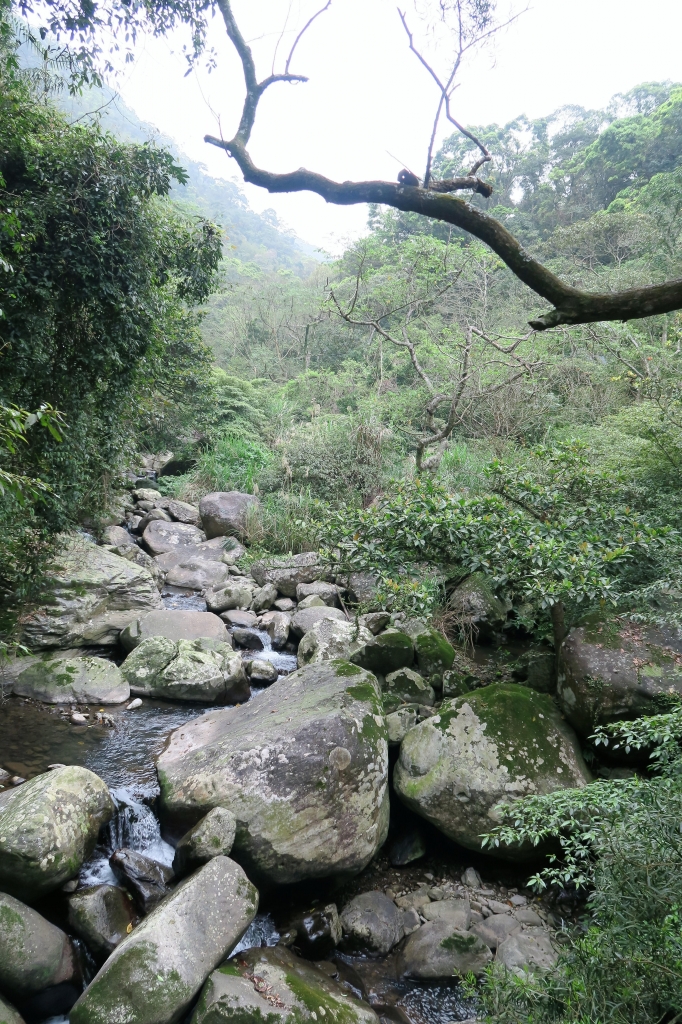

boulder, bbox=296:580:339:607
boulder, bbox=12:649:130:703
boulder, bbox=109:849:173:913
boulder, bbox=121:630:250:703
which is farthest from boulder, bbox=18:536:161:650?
boulder, bbox=109:849:173:913

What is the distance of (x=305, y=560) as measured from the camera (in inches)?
397

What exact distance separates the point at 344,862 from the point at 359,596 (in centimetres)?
508

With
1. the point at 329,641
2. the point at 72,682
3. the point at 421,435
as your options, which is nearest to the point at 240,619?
the point at 329,641

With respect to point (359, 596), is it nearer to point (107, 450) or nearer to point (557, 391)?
point (107, 450)

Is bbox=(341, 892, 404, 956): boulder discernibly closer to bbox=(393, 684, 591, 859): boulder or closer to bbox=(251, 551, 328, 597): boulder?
bbox=(393, 684, 591, 859): boulder

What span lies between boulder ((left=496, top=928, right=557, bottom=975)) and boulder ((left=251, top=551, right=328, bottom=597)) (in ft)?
19.5

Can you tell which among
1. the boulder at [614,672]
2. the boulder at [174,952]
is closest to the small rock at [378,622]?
Answer: the boulder at [614,672]

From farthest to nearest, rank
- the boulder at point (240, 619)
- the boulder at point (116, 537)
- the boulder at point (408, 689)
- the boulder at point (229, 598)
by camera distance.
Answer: the boulder at point (116, 537) < the boulder at point (229, 598) < the boulder at point (240, 619) < the boulder at point (408, 689)

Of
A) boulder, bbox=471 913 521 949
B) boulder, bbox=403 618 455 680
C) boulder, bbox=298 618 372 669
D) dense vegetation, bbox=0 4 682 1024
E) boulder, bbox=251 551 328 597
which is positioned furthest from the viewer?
boulder, bbox=251 551 328 597

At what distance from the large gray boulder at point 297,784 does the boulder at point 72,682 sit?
1812 mm

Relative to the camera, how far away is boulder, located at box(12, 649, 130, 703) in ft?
19.3

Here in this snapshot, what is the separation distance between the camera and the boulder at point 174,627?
7.05 m

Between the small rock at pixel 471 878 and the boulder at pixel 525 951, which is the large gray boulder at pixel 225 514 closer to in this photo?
the small rock at pixel 471 878

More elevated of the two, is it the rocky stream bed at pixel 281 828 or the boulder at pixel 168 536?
the boulder at pixel 168 536
